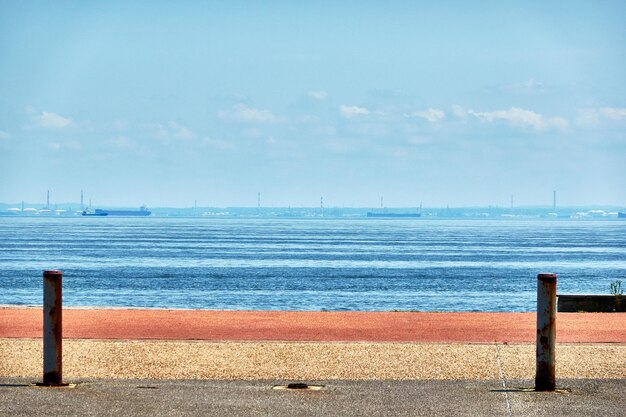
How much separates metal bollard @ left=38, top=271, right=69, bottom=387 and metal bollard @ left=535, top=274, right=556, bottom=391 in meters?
A: 4.07

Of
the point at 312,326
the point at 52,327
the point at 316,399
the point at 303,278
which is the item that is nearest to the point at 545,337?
the point at 316,399

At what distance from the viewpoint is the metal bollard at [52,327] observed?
971 cm

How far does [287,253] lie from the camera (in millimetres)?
93562

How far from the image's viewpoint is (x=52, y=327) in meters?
9.76

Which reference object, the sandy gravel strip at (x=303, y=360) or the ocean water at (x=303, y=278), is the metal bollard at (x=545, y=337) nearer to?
the sandy gravel strip at (x=303, y=360)

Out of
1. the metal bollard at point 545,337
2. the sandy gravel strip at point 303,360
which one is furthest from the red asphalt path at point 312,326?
the metal bollard at point 545,337

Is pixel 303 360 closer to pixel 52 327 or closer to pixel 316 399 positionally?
pixel 316 399

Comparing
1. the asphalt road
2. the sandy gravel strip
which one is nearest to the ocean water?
the sandy gravel strip

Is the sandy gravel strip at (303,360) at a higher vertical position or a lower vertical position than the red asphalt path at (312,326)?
higher

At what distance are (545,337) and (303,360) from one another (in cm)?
380

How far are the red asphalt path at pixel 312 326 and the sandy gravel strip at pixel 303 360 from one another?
1.36 meters

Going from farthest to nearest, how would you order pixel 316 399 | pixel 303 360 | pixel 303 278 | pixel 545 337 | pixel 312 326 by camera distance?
pixel 303 278 → pixel 312 326 → pixel 303 360 → pixel 545 337 → pixel 316 399

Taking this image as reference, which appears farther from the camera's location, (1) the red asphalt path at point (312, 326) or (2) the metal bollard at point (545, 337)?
(1) the red asphalt path at point (312, 326)

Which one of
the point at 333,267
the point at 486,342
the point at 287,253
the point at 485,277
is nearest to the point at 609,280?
the point at 485,277
